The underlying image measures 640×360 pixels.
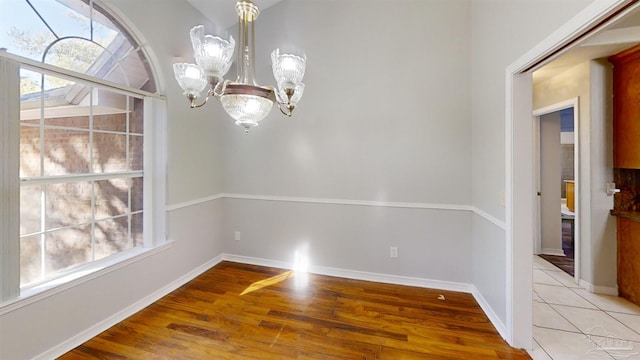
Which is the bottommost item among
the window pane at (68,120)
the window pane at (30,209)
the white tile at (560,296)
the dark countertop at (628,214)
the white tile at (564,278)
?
the white tile at (560,296)

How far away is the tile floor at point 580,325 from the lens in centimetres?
191

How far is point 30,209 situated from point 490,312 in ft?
12.3

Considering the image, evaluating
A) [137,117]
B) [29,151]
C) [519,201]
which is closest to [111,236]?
[29,151]

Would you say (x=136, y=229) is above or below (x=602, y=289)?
above

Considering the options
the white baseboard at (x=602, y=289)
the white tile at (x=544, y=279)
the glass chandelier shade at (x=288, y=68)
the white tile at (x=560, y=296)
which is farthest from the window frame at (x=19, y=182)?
the white baseboard at (x=602, y=289)

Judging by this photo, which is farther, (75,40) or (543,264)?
(543,264)

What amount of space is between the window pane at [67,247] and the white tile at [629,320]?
4.63 m

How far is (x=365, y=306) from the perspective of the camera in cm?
257

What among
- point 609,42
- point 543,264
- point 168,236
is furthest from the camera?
point 543,264

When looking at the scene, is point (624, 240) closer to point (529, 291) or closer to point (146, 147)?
point (529, 291)

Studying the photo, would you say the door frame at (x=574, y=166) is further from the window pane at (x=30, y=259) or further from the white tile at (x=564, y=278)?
the window pane at (x=30, y=259)

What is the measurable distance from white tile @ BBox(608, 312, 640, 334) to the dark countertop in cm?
86

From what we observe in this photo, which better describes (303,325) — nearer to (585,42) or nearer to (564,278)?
(585,42)

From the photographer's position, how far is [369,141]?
3.05 metres
